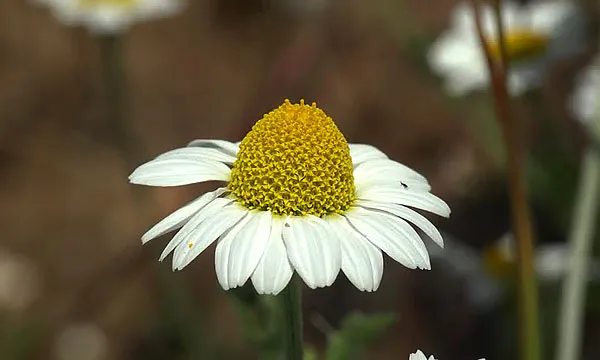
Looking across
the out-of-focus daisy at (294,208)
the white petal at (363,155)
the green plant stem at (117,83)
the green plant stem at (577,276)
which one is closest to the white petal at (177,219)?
the out-of-focus daisy at (294,208)

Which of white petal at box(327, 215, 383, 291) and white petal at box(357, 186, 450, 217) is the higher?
white petal at box(357, 186, 450, 217)

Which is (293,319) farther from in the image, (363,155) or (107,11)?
(107,11)

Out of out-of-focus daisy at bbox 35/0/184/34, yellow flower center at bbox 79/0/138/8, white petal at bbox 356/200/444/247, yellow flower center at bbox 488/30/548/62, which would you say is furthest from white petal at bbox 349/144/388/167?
yellow flower center at bbox 79/0/138/8

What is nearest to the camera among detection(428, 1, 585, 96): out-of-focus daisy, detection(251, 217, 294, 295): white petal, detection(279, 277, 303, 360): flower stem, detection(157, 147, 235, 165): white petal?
A: detection(251, 217, 294, 295): white petal

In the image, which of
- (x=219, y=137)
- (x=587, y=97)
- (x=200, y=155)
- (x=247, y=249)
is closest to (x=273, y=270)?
(x=247, y=249)

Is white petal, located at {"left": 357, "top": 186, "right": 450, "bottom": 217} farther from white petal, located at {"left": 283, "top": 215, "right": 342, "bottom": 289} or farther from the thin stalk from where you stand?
the thin stalk

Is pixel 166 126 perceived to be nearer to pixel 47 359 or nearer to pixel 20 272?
pixel 20 272

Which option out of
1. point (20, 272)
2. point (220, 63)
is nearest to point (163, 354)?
point (20, 272)
